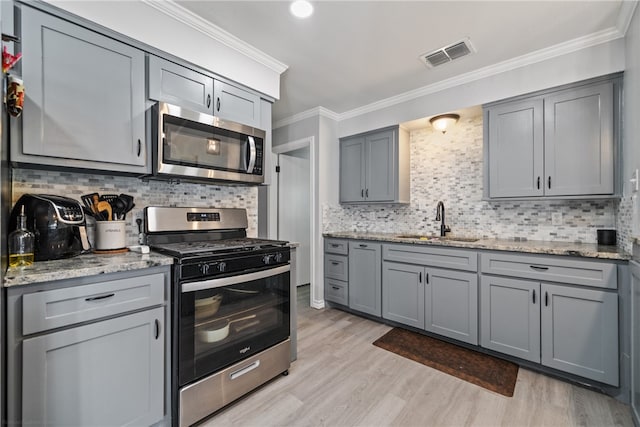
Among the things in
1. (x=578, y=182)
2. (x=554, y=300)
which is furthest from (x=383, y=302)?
(x=578, y=182)

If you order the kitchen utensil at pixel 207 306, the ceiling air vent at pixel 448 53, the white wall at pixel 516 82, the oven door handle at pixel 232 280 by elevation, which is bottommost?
the kitchen utensil at pixel 207 306

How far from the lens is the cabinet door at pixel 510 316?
2.07 m

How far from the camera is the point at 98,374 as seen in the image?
126 centimetres

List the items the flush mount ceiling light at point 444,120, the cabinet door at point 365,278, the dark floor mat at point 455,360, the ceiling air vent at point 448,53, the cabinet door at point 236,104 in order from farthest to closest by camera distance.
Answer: the cabinet door at point 365,278
the flush mount ceiling light at point 444,120
the ceiling air vent at point 448,53
the cabinet door at point 236,104
the dark floor mat at point 455,360

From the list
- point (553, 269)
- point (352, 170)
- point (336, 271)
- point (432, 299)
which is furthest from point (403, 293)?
point (352, 170)

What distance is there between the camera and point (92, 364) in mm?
1247

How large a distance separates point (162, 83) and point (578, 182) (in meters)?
3.04

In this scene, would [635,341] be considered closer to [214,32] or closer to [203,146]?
[203,146]

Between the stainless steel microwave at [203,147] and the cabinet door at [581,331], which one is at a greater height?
the stainless steel microwave at [203,147]

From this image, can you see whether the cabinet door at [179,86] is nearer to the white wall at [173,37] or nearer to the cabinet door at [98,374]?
the white wall at [173,37]

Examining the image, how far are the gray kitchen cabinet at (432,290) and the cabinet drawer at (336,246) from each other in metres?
0.51

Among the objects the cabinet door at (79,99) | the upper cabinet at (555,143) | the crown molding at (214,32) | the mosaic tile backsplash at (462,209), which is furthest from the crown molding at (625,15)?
the cabinet door at (79,99)

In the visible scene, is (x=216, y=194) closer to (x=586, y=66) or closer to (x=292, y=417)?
(x=292, y=417)

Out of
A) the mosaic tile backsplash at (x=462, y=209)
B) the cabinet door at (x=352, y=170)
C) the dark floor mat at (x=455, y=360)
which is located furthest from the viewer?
the cabinet door at (x=352, y=170)
